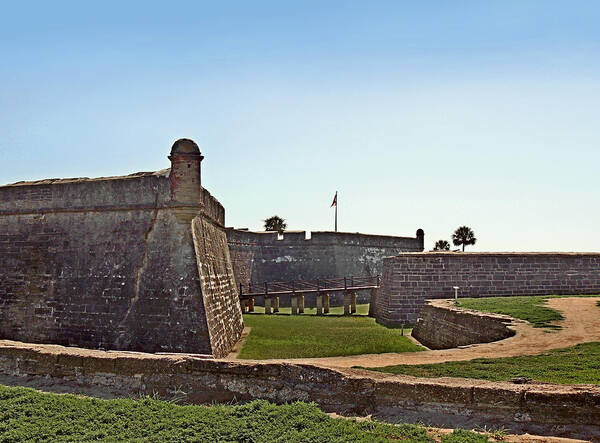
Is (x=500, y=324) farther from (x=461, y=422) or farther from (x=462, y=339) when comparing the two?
(x=461, y=422)

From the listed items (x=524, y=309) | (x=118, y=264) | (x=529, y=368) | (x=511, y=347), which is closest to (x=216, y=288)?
(x=118, y=264)

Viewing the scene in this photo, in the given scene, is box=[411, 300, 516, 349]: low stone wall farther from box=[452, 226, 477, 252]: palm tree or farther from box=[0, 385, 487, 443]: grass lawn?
box=[452, 226, 477, 252]: palm tree

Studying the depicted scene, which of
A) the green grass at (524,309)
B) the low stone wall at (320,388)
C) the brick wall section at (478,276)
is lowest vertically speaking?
the low stone wall at (320,388)

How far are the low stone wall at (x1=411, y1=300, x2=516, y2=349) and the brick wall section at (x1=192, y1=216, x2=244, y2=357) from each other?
567cm

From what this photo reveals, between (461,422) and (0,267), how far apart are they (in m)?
13.0

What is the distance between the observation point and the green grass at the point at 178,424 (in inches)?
211

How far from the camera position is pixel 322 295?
26281 mm

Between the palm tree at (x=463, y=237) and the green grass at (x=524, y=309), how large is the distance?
2728cm

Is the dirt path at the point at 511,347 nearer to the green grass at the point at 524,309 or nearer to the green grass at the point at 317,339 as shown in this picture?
the green grass at the point at 524,309

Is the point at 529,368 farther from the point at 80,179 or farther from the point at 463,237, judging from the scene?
the point at 463,237

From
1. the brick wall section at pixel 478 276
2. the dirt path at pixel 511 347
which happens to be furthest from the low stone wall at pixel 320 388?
the brick wall section at pixel 478 276

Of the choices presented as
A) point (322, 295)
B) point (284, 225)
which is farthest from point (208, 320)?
point (284, 225)

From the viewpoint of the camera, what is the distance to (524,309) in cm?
1450

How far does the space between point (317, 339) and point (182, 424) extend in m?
8.98
